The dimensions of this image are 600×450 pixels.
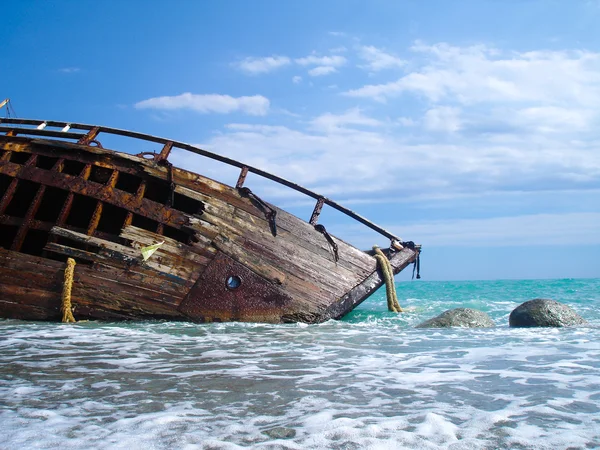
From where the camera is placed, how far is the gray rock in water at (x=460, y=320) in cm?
899

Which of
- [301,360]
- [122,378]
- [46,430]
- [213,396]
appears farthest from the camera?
[301,360]

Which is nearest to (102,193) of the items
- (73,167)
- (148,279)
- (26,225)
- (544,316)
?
(26,225)

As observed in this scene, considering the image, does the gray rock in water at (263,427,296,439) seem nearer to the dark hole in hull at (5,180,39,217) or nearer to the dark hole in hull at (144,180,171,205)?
the dark hole in hull at (144,180,171,205)

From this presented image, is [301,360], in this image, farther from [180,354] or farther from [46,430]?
[46,430]

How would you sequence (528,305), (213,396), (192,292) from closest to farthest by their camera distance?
(213,396) → (192,292) → (528,305)

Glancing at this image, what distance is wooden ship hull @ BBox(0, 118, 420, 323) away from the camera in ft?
25.0

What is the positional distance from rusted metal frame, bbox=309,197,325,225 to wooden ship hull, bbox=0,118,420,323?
0.07 feet

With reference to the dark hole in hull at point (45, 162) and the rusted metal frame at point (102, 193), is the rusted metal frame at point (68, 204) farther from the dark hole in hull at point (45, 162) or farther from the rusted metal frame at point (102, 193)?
the dark hole in hull at point (45, 162)

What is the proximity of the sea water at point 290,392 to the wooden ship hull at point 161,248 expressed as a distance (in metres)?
0.95

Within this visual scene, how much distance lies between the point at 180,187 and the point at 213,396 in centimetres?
548

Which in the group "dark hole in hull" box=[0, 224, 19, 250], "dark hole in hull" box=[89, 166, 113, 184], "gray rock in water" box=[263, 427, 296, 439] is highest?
"dark hole in hull" box=[89, 166, 113, 184]

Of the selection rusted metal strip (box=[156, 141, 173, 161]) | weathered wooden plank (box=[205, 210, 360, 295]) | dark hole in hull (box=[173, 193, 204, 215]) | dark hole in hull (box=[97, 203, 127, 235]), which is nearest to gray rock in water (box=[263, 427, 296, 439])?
weathered wooden plank (box=[205, 210, 360, 295])

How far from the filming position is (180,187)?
8.55 m

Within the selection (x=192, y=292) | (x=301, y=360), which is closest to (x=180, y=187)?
(x=192, y=292)
